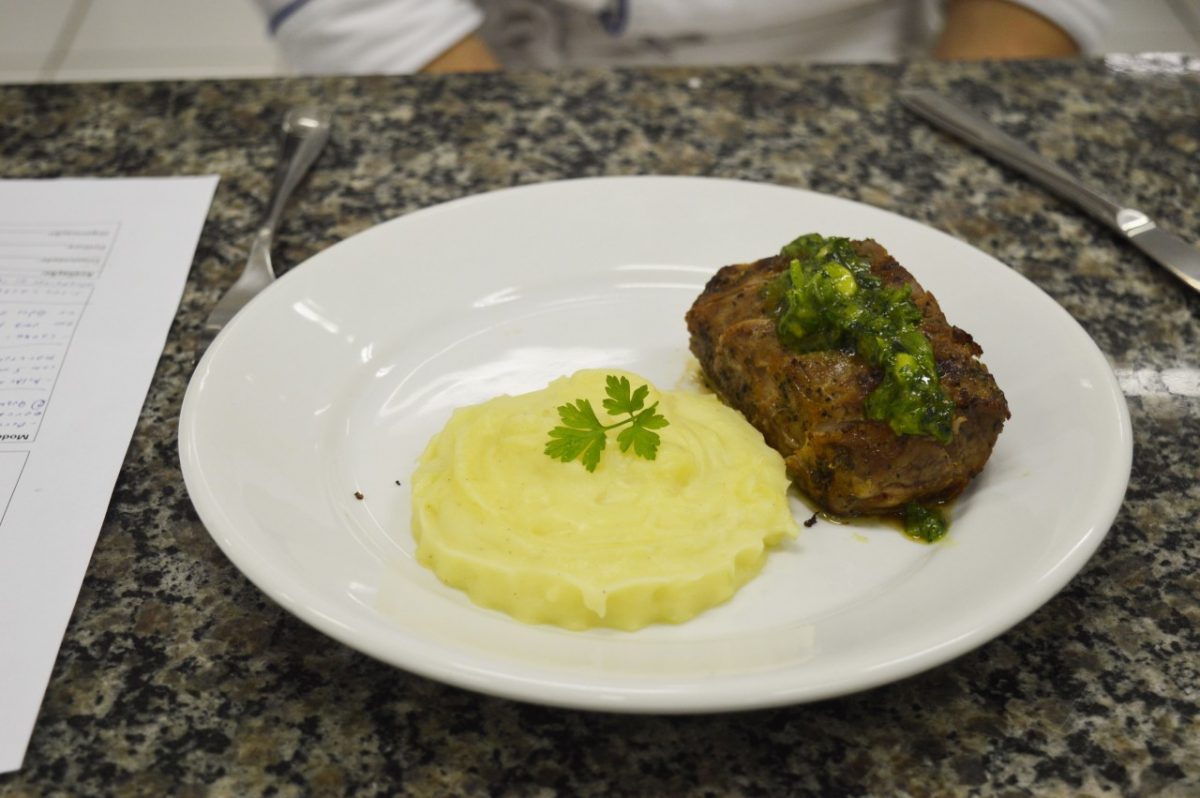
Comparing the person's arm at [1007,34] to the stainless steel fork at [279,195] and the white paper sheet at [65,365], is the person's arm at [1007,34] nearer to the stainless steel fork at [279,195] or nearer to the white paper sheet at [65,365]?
the stainless steel fork at [279,195]

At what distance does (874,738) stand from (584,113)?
86.7 inches

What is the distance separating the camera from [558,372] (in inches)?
90.1

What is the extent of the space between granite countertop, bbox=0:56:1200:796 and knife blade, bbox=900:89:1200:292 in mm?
43

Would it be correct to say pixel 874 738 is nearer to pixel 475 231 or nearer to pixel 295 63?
pixel 475 231

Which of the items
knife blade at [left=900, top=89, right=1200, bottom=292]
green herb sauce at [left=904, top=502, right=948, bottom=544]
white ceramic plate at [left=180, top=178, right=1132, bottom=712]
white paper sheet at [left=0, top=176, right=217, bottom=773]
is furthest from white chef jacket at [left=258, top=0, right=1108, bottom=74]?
green herb sauce at [left=904, top=502, right=948, bottom=544]

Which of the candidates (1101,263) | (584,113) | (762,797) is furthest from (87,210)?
(1101,263)

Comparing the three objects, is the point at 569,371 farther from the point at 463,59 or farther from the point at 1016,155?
the point at 463,59

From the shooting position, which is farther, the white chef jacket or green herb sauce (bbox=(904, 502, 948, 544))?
the white chef jacket

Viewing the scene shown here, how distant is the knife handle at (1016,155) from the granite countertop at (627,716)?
47 millimetres

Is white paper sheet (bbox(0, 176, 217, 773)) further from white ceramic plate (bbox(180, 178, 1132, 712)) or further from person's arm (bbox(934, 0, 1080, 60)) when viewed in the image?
person's arm (bbox(934, 0, 1080, 60))

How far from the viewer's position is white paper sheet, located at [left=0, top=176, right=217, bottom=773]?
178 cm

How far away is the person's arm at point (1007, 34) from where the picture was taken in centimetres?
368

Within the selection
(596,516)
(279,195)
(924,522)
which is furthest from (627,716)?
(279,195)

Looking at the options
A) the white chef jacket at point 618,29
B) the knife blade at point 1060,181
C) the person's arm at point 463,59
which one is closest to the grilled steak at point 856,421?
the knife blade at point 1060,181
